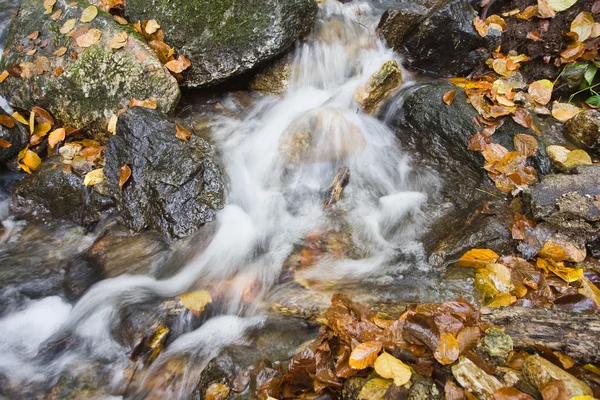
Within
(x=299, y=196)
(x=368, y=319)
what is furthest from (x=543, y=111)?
(x=368, y=319)

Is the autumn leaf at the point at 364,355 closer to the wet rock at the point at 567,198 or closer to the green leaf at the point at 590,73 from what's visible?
the wet rock at the point at 567,198

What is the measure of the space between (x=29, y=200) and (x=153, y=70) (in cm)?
231

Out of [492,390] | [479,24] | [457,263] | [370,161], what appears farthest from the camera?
[479,24]

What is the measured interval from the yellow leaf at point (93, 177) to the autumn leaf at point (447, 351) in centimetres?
413

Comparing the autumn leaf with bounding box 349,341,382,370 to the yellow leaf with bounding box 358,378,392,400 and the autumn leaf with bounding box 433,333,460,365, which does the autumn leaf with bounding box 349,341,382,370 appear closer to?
the yellow leaf with bounding box 358,378,392,400

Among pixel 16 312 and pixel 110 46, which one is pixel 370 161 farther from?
pixel 16 312

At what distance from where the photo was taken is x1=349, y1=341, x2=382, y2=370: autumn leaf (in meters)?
2.37

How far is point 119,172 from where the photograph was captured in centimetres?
427

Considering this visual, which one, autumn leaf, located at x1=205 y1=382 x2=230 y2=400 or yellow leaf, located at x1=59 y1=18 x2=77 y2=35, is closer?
autumn leaf, located at x1=205 y1=382 x2=230 y2=400

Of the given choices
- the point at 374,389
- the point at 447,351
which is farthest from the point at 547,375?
the point at 374,389

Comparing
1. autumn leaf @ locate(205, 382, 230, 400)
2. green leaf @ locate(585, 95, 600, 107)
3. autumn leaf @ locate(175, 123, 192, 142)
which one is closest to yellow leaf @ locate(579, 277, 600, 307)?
green leaf @ locate(585, 95, 600, 107)

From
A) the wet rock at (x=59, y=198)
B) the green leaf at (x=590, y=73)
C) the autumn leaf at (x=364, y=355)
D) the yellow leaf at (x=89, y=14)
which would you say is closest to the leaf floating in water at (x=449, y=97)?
the green leaf at (x=590, y=73)

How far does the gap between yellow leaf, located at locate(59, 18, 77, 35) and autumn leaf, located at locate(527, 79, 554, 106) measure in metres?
6.25

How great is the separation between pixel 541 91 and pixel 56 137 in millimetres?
6532
